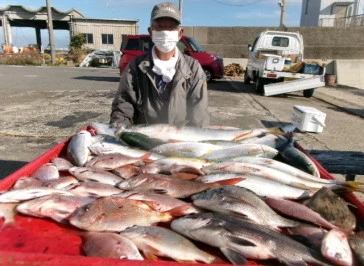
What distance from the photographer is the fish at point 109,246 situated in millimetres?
1337

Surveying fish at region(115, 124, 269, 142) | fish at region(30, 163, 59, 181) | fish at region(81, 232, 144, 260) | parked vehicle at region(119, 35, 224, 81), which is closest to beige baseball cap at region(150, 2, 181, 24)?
fish at region(115, 124, 269, 142)

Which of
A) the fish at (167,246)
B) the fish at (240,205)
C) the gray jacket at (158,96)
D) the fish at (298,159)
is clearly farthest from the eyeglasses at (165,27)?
the fish at (167,246)

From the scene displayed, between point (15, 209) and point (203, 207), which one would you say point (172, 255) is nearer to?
Result: point (203, 207)

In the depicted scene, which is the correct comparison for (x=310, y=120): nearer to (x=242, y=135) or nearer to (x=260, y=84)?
(x=242, y=135)

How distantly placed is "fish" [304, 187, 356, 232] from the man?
1.78m

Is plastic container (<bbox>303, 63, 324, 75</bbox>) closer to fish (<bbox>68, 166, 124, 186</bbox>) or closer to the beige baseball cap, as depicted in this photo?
the beige baseball cap

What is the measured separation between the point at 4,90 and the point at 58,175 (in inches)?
504

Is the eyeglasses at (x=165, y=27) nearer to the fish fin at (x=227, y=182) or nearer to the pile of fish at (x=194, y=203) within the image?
the pile of fish at (x=194, y=203)

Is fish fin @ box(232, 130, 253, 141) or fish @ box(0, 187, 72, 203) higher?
fish fin @ box(232, 130, 253, 141)

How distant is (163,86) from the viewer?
3.37 meters

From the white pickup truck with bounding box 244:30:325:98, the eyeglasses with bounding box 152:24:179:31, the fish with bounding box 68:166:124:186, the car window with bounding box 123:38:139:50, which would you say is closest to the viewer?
the fish with bounding box 68:166:124:186

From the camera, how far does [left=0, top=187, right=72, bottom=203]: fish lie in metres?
1.68

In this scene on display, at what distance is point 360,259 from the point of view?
1350mm

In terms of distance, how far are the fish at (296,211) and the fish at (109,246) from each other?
831mm
